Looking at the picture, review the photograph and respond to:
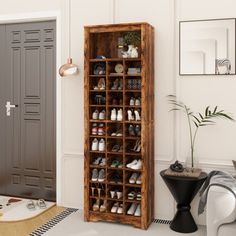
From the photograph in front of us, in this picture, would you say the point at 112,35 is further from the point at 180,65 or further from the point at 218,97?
the point at 218,97

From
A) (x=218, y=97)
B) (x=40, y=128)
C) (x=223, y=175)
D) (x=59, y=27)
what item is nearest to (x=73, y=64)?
(x=59, y=27)

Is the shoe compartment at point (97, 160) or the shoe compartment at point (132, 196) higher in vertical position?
the shoe compartment at point (97, 160)

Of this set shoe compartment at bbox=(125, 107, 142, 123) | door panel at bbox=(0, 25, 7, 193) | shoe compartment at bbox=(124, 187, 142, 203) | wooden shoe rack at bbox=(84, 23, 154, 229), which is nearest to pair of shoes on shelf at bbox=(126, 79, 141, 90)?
wooden shoe rack at bbox=(84, 23, 154, 229)

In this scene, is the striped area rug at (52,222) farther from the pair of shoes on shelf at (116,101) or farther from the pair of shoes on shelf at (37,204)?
the pair of shoes on shelf at (116,101)

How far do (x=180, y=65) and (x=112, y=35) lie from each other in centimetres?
85

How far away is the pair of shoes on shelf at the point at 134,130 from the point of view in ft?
13.3

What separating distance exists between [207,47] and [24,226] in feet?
8.67

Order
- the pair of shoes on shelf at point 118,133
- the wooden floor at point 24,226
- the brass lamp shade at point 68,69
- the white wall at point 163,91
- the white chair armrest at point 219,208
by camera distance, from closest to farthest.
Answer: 1. the white chair armrest at point 219,208
2. the wooden floor at point 24,226
3. the white wall at point 163,91
4. the pair of shoes on shelf at point 118,133
5. the brass lamp shade at point 68,69

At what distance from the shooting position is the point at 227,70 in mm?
3924

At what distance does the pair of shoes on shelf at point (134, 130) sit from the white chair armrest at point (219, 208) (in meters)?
1.11

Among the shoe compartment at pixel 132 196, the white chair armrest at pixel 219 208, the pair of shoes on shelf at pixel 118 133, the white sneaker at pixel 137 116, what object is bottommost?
the shoe compartment at pixel 132 196

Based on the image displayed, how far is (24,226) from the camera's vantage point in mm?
4047

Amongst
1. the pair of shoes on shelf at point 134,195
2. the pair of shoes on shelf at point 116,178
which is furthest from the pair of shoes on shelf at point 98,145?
the pair of shoes on shelf at point 134,195

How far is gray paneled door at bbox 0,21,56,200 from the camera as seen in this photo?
4.86m
